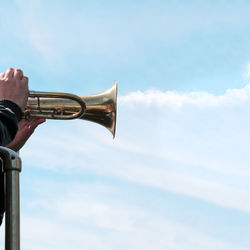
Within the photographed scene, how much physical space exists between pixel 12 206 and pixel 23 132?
4.20 meters

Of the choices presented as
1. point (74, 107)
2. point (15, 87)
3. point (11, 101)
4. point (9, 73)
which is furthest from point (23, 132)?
point (11, 101)

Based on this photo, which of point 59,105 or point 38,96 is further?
point 59,105

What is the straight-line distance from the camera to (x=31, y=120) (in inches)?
232

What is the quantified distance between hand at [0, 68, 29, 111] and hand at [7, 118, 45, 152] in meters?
2.32

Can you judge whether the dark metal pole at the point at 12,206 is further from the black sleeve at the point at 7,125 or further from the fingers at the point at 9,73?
the fingers at the point at 9,73

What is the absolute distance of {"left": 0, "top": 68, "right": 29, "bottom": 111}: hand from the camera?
2.36m

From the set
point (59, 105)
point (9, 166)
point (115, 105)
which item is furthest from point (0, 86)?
point (115, 105)

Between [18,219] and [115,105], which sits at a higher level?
[115,105]

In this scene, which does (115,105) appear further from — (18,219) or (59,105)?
(18,219)

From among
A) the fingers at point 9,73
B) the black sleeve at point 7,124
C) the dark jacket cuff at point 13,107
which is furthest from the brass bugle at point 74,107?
the black sleeve at point 7,124

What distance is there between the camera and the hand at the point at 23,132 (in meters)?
5.02

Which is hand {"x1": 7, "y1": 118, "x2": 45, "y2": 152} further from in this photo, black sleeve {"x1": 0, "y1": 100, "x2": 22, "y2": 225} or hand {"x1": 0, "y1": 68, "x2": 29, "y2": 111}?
black sleeve {"x1": 0, "y1": 100, "x2": 22, "y2": 225}

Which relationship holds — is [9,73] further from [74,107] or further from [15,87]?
[74,107]

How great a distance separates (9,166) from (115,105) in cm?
584
